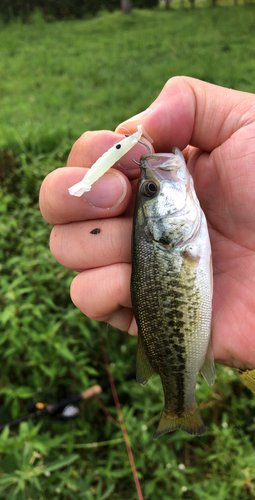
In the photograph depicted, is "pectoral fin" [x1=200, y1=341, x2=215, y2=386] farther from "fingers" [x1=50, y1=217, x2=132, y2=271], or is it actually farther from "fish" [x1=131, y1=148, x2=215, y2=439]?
"fingers" [x1=50, y1=217, x2=132, y2=271]

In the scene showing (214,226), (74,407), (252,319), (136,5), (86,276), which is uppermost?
(136,5)

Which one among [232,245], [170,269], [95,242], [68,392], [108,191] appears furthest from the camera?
[68,392]

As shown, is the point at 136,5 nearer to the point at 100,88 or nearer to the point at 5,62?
the point at 5,62

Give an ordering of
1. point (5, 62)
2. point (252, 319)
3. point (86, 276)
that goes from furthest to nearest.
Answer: point (5, 62)
point (86, 276)
point (252, 319)

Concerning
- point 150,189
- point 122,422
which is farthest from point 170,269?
point 122,422

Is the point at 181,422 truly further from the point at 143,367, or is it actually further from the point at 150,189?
the point at 150,189

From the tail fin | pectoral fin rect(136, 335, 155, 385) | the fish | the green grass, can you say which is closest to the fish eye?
the fish

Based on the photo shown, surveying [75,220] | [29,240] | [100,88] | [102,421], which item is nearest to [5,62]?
[100,88]
